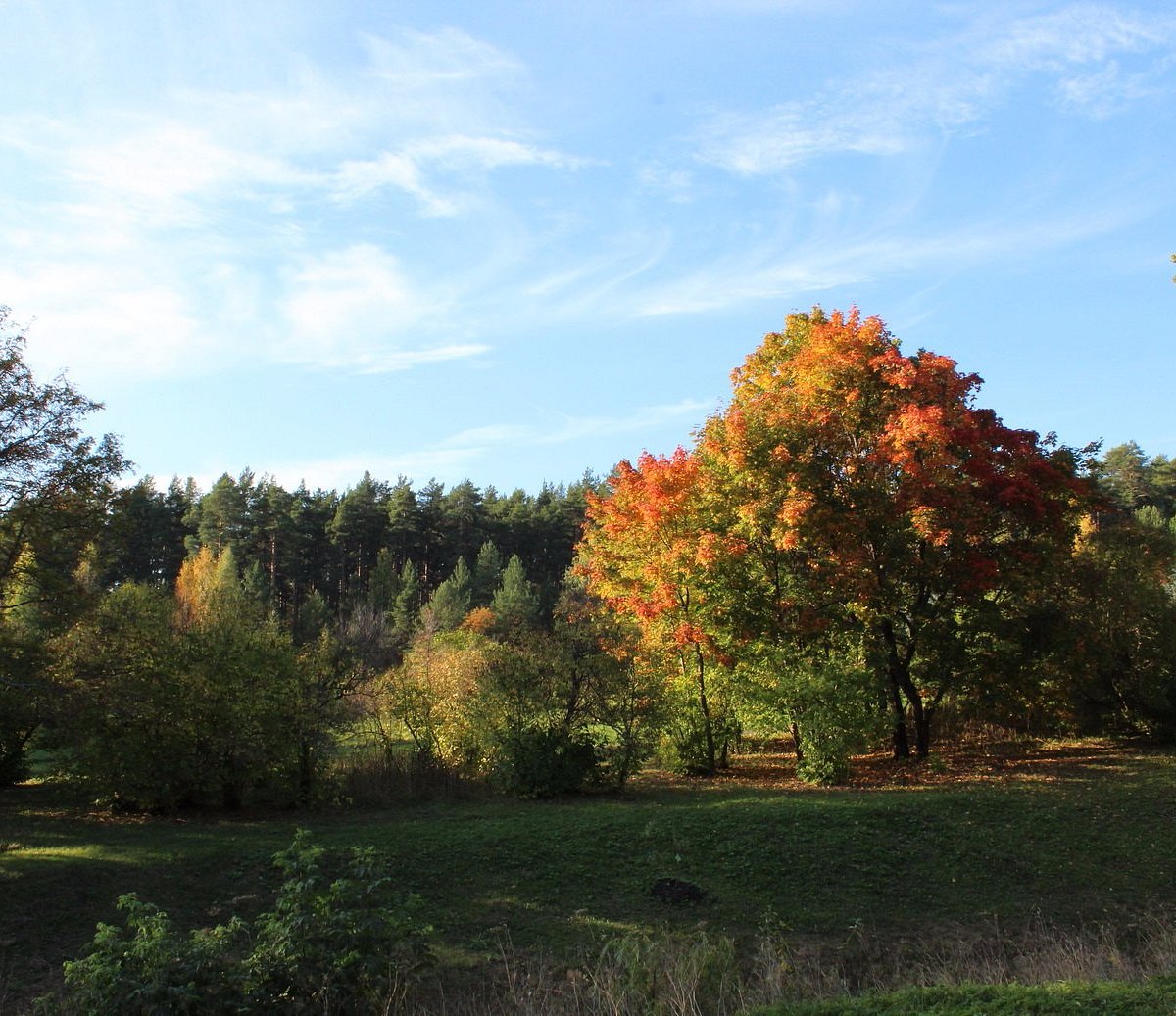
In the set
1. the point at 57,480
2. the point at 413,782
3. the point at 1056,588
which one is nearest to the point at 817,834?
the point at 413,782

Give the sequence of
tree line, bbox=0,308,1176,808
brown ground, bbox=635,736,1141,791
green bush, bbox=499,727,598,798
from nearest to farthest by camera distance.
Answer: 1. tree line, bbox=0,308,1176,808
2. green bush, bbox=499,727,598,798
3. brown ground, bbox=635,736,1141,791

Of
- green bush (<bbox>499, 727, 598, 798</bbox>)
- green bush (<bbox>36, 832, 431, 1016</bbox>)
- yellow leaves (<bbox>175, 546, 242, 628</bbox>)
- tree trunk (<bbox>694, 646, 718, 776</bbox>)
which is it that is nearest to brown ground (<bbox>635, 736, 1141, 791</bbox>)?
tree trunk (<bbox>694, 646, 718, 776</bbox>)

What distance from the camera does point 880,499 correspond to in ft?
54.5

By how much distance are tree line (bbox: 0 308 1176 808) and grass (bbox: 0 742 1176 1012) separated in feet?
4.09

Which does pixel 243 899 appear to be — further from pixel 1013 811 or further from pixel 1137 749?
pixel 1137 749

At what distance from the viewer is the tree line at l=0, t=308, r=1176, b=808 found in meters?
12.6

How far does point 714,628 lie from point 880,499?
395cm

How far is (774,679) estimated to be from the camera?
16.4 meters

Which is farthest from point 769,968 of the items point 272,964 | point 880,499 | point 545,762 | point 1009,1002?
point 880,499

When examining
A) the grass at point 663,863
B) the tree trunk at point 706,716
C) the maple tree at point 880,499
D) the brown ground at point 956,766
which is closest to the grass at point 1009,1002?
the grass at point 663,863

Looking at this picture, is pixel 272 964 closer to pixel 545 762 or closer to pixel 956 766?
pixel 545 762

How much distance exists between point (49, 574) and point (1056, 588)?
60.9 feet

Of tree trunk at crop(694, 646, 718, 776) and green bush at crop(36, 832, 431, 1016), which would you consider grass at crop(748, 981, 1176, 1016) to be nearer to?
green bush at crop(36, 832, 431, 1016)

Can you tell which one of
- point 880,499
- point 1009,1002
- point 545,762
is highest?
point 880,499
